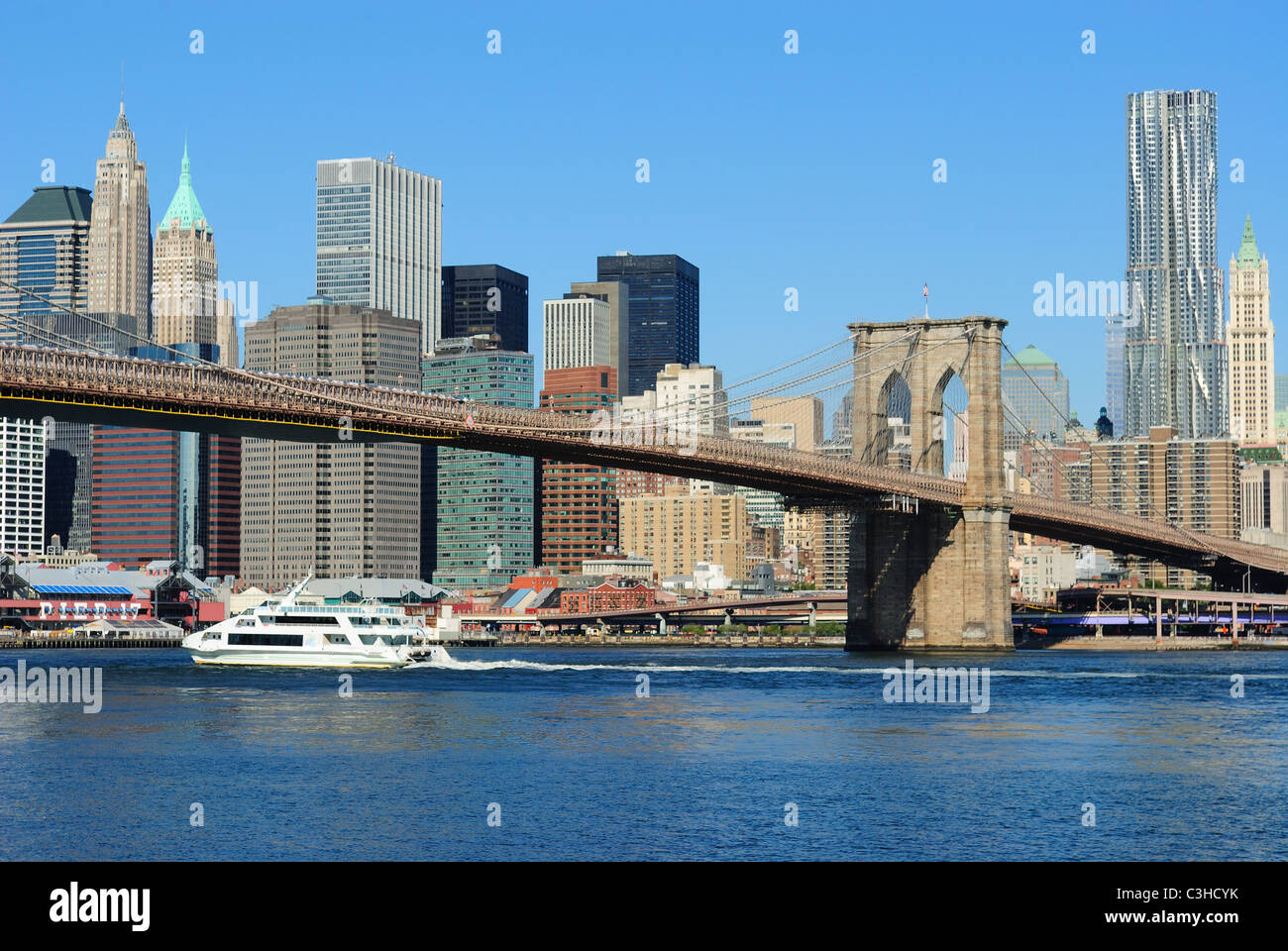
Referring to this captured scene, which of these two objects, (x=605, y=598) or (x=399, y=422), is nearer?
(x=399, y=422)

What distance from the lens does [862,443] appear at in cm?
Result: 9294

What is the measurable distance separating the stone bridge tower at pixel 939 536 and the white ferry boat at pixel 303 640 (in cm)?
2360

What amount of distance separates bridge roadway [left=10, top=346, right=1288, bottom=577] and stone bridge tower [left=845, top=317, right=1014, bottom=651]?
1.74 meters

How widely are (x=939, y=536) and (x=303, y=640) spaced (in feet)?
107

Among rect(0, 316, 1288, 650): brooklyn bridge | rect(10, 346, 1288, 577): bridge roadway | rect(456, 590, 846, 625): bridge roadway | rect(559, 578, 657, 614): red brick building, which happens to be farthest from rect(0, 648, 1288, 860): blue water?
rect(559, 578, 657, 614): red brick building

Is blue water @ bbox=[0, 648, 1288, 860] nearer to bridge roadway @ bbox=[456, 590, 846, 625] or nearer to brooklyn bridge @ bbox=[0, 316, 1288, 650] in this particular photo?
brooklyn bridge @ bbox=[0, 316, 1288, 650]

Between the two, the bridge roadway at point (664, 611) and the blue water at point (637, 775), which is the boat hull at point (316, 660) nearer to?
the blue water at point (637, 775)

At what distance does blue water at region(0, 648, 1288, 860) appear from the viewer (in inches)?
1032

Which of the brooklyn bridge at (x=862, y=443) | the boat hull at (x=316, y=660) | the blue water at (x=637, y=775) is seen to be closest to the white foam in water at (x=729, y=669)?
the boat hull at (x=316, y=660)

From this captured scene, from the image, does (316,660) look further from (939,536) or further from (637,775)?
(637,775)

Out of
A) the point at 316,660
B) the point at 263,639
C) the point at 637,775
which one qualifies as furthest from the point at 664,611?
the point at 637,775

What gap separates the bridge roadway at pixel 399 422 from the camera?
56188 millimetres
